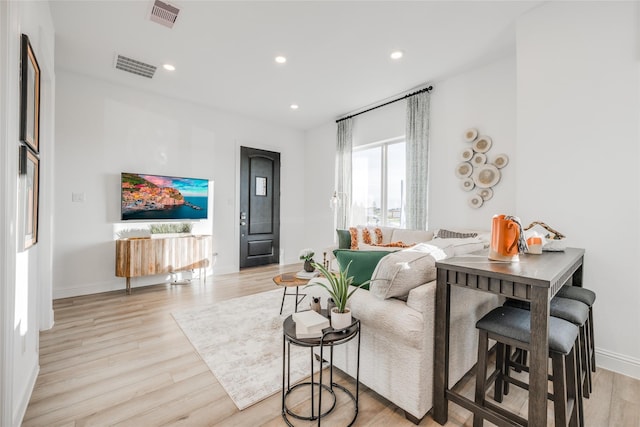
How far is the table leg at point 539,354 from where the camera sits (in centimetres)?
120

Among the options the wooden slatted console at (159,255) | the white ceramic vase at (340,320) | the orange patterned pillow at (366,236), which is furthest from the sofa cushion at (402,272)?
the wooden slatted console at (159,255)

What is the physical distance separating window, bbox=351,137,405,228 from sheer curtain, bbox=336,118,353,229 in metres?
0.11

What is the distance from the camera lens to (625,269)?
82.5 inches

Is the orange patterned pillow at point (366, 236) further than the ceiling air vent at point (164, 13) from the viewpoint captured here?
Yes

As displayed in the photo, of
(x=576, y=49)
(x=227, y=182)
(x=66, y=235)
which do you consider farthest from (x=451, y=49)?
(x=66, y=235)

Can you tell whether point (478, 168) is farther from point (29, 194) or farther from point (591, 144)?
point (29, 194)

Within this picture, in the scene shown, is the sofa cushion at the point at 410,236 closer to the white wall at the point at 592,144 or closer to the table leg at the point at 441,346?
the white wall at the point at 592,144

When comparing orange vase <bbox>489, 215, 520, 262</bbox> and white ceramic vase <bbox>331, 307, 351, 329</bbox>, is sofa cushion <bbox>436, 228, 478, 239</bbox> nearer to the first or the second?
orange vase <bbox>489, 215, 520, 262</bbox>

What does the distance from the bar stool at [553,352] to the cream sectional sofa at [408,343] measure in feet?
0.76

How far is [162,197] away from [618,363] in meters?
5.34

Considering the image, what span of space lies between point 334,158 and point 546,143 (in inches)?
→ 144

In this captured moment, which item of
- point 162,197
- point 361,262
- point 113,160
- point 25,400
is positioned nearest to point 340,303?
point 361,262

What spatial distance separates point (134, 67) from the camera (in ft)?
11.7

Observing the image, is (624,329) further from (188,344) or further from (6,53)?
(6,53)
